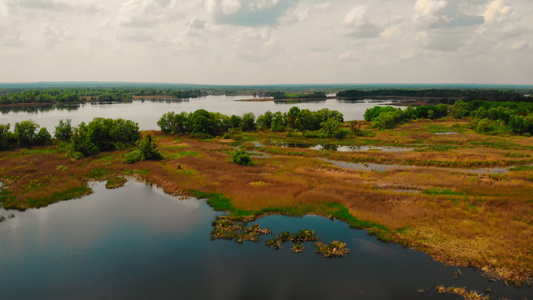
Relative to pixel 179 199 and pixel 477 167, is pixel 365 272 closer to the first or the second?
pixel 179 199

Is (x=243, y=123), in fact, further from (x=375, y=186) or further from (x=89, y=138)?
(x=375, y=186)

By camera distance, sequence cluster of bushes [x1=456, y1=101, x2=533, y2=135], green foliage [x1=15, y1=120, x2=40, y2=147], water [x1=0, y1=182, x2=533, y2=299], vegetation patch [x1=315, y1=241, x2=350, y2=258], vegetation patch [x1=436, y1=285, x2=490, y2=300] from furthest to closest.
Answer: cluster of bushes [x1=456, y1=101, x2=533, y2=135] < green foliage [x1=15, y1=120, x2=40, y2=147] < vegetation patch [x1=315, y1=241, x2=350, y2=258] < water [x1=0, y1=182, x2=533, y2=299] < vegetation patch [x1=436, y1=285, x2=490, y2=300]

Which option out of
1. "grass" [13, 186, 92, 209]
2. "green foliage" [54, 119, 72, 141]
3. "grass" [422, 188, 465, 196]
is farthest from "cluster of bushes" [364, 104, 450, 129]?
"green foliage" [54, 119, 72, 141]

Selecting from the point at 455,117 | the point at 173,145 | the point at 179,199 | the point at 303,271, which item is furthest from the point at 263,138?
the point at 455,117

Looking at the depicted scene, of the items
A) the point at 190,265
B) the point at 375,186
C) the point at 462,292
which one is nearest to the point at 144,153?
the point at 190,265

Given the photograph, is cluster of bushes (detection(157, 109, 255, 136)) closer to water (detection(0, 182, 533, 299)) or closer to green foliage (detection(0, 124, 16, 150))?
green foliage (detection(0, 124, 16, 150))

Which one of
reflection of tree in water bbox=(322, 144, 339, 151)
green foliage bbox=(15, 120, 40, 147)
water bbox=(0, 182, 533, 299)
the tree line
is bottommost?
water bbox=(0, 182, 533, 299)
